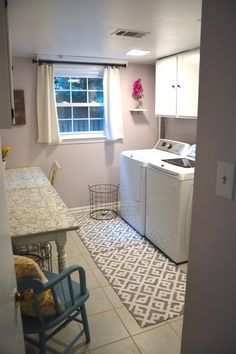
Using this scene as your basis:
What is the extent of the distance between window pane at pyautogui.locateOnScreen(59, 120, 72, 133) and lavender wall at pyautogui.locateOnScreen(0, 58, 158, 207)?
0.25 meters

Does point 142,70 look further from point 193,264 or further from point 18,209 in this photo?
point 193,264

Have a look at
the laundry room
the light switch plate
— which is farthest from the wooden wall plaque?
the light switch plate

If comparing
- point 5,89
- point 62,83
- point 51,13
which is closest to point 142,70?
point 62,83

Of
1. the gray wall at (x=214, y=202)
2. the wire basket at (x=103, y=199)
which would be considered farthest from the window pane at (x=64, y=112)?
the gray wall at (x=214, y=202)

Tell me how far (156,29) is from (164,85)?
1345 mm

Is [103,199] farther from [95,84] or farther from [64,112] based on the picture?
[95,84]

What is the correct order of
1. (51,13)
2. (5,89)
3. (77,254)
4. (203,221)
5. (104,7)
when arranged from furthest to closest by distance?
(77,254) → (51,13) → (104,7) → (5,89) → (203,221)

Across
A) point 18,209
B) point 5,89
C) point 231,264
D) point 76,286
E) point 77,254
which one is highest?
point 5,89

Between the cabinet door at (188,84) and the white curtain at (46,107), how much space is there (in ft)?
5.27

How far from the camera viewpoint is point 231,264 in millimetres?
968

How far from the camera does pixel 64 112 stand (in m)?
3.99

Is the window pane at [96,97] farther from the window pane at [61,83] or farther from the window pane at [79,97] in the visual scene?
the window pane at [61,83]

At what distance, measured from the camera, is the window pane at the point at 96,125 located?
4.16m

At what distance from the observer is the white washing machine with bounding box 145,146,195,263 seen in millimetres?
2643
